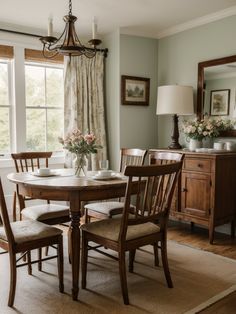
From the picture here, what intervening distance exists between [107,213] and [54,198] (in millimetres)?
764

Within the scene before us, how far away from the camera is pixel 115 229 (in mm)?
2369

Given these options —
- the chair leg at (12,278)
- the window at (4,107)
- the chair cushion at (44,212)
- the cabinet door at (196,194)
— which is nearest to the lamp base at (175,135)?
the cabinet door at (196,194)

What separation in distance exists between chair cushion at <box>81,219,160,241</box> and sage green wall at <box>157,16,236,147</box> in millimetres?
2391

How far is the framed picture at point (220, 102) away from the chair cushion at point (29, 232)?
2.46 m

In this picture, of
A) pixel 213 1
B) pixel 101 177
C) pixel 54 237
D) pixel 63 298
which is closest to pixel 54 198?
pixel 54 237

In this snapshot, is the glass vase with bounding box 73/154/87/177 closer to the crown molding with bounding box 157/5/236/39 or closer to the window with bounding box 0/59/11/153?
the window with bounding box 0/59/11/153

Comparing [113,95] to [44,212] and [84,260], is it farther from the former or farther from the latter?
[84,260]

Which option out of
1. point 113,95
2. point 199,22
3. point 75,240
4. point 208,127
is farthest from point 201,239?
point 199,22

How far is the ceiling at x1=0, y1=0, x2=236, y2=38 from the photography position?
3.55 m

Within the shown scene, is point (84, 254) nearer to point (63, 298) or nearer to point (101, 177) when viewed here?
point (63, 298)

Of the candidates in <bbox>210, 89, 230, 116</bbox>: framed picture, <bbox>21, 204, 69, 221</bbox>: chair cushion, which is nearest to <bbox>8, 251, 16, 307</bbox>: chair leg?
<bbox>21, 204, 69, 221</bbox>: chair cushion

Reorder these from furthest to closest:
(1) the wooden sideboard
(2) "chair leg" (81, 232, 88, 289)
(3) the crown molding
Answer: (3) the crown molding < (1) the wooden sideboard < (2) "chair leg" (81, 232, 88, 289)

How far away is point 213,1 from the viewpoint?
3506 millimetres

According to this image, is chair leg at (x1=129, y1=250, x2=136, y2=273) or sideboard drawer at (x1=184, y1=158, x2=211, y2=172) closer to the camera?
chair leg at (x1=129, y1=250, x2=136, y2=273)
